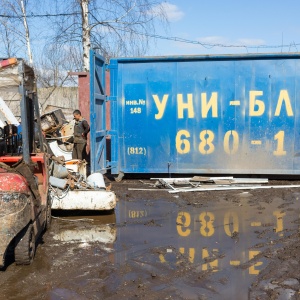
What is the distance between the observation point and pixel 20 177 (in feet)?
15.9

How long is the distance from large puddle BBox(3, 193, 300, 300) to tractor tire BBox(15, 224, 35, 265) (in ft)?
0.41

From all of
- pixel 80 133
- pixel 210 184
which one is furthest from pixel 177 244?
pixel 80 133

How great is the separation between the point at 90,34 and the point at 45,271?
13041 mm

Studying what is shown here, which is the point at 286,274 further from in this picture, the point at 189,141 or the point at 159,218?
the point at 189,141

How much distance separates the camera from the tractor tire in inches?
195

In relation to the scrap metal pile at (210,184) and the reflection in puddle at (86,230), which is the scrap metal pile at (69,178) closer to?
the reflection in puddle at (86,230)

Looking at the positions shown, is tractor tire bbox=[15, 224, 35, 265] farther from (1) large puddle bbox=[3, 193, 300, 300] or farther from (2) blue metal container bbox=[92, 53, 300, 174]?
(2) blue metal container bbox=[92, 53, 300, 174]

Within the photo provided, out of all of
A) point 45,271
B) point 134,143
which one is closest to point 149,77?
point 134,143

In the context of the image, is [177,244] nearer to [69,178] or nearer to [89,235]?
[89,235]

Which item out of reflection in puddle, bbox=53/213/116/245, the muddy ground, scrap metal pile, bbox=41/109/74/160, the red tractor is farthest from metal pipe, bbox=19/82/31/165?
scrap metal pile, bbox=41/109/74/160

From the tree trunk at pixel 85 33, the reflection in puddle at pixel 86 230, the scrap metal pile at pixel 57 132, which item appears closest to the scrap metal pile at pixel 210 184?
the reflection in puddle at pixel 86 230

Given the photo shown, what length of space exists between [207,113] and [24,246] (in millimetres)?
6346

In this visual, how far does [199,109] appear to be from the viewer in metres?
10.4

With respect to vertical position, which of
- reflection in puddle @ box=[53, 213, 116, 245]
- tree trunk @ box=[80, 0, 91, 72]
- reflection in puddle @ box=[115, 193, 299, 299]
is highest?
tree trunk @ box=[80, 0, 91, 72]
